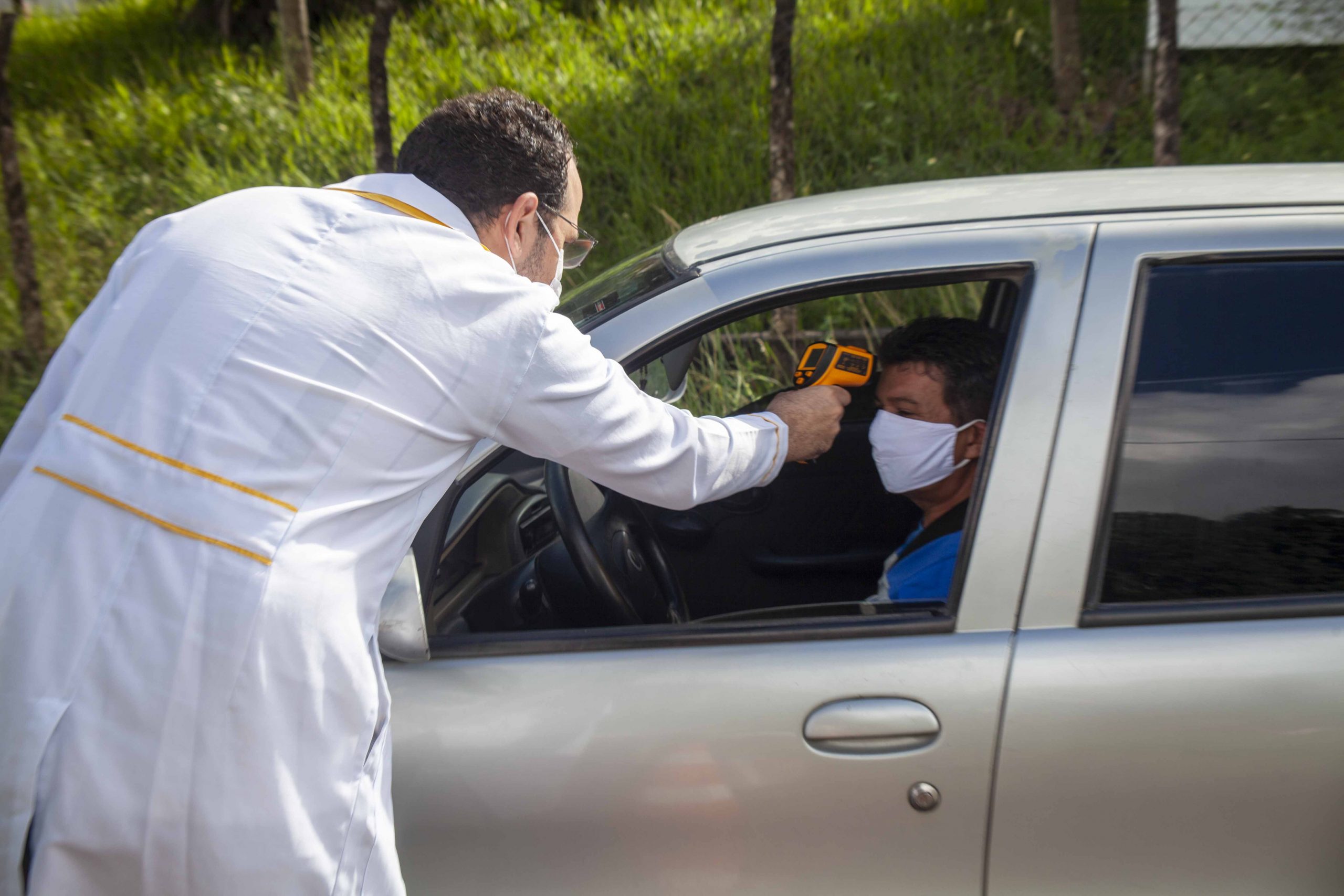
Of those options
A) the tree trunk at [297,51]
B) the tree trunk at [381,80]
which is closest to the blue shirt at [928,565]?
the tree trunk at [381,80]

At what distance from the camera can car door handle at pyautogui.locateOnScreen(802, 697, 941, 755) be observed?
5.15 feet

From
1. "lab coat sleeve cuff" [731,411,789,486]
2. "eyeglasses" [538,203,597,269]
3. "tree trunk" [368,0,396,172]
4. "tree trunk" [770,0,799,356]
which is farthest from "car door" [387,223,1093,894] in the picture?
"tree trunk" [368,0,396,172]

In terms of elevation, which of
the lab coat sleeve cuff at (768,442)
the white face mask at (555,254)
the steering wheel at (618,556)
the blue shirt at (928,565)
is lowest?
the steering wheel at (618,556)

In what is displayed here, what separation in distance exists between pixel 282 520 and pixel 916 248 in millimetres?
1074

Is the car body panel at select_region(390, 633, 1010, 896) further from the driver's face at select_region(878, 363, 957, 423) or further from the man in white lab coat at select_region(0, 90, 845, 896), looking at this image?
the driver's face at select_region(878, 363, 957, 423)

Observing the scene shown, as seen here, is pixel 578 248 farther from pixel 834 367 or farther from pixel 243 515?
pixel 243 515

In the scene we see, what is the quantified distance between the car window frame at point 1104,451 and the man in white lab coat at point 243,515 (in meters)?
0.68

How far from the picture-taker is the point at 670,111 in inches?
290

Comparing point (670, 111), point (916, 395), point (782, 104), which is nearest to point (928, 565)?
point (916, 395)

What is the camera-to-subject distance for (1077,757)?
1550 millimetres

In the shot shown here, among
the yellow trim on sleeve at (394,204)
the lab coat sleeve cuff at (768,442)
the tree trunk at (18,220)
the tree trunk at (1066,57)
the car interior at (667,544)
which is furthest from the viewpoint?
the tree trunk at (1066,57)

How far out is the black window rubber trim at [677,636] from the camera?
1.64m

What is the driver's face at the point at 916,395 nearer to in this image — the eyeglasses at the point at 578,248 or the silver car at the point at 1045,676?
the silver car at the point at 1045,676

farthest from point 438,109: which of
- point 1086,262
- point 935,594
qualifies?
point 935,594
